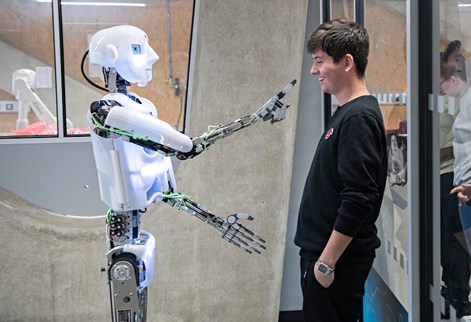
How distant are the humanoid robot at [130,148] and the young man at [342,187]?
0.34 meters

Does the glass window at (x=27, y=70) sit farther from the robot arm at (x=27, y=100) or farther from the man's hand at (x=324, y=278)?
the man's hand at (x=324, y=278)

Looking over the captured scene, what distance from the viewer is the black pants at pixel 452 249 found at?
6.02ft

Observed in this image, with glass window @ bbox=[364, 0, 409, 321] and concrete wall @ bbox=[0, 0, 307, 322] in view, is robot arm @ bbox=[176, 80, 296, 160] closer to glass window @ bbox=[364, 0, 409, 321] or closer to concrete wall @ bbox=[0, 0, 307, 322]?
glass window @ bbox=[364, 0, 409, 321]

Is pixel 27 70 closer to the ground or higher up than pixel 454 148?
higher up

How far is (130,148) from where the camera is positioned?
223cm

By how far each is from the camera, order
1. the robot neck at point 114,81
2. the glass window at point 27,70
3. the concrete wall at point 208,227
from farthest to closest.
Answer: the glass window at point 27,70, the concrete wall at point 208,227, the robot neck at point 114,81

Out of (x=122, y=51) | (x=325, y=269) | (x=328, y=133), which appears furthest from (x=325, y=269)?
(x=122, y=51)

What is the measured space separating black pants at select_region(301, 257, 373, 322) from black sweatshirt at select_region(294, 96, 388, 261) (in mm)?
38

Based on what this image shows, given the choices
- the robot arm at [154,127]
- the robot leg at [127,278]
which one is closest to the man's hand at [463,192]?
the robot arm at [154,127]

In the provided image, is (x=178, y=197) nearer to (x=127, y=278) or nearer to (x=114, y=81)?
(x=127, y=278)

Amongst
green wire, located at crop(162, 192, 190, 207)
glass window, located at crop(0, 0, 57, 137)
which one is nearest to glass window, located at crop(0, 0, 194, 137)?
glass window, located at crop(0, 0, 57, 137)

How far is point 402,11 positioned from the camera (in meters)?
2.19

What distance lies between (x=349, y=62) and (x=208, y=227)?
191 cm

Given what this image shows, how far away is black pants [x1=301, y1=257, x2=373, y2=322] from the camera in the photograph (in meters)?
1.80
